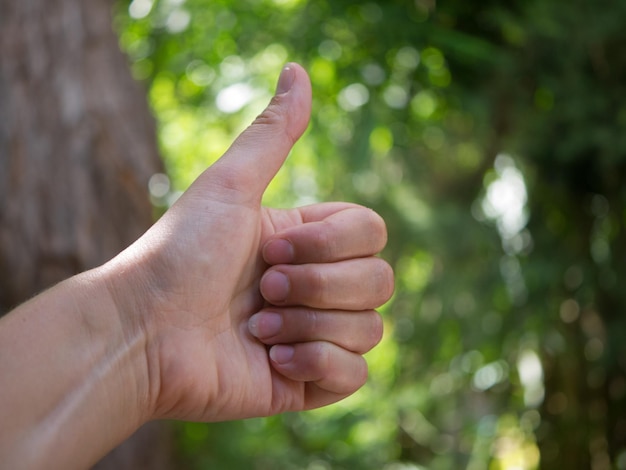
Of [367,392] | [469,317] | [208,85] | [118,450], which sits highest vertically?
[208,85]

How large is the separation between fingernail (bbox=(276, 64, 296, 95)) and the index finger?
19 centimetres

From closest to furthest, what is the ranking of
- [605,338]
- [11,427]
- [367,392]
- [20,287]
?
[11,427] < [20,287] < [605,338] < [367,392]

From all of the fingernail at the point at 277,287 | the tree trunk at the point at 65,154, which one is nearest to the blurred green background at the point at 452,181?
the tree trunk at the point at 65,154

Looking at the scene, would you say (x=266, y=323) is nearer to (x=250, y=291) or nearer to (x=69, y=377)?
(x=250, y=291)

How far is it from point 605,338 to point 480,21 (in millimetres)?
1230

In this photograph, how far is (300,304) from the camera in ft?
3.44

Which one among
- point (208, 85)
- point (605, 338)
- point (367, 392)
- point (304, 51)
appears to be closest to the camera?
point (304, 51)

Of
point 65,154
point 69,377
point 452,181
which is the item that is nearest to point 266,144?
point 69,377

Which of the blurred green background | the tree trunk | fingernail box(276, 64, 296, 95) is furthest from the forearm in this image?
the blurred green background

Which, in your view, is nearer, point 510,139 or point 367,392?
point 510,139

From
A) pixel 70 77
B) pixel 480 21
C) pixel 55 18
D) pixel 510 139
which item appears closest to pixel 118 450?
pixel 70 77

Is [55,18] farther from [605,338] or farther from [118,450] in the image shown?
[605,338]

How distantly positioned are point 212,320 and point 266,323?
0.24 ft

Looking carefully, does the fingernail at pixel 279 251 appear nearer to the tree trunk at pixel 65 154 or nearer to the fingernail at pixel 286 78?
the fingernail at pixel 286 78
